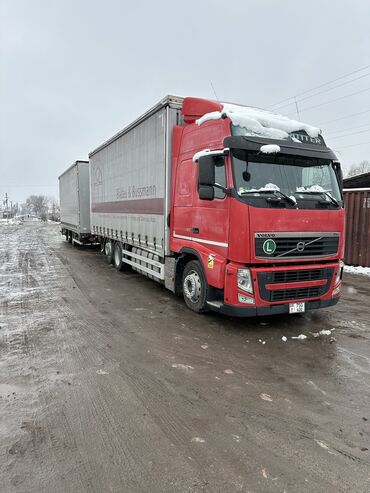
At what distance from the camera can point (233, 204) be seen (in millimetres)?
4672

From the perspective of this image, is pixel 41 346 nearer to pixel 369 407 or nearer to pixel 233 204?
pixel 233 204

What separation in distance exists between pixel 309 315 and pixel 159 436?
4202 millimetres

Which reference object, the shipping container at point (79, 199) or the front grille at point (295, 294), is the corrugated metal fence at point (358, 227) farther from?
the shipping container at point (79, 199)

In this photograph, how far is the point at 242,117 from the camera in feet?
16.0

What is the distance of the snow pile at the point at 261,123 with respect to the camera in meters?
4.88

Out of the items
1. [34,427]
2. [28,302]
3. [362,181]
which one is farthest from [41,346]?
[362,181]

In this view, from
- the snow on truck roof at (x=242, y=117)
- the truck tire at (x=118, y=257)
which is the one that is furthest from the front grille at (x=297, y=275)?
the truck tire at (x=118, y=257)

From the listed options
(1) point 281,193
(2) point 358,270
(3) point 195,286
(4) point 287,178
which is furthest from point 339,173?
(2) point 358,270

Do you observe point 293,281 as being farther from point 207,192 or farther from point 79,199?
point 79,199

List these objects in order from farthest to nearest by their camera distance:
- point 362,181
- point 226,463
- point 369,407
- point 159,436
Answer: point 362,181
point 369,407
point 159,436
point 226,463

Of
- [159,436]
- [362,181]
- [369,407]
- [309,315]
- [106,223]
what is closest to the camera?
[159,436]

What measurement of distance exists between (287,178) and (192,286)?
2422 mm

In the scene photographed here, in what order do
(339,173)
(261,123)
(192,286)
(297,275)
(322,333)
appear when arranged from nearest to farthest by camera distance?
(297,275) → (261,123) → (322,333) → (339,173) → (192,286)

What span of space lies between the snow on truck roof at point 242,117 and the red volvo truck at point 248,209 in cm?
2
